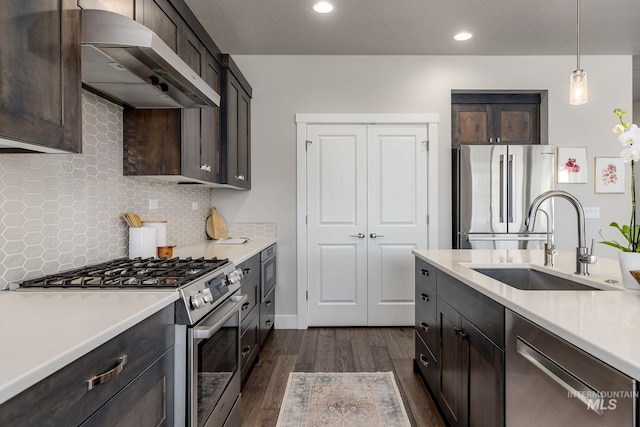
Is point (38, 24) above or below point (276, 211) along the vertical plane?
above

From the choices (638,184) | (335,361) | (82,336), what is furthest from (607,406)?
(638,184)

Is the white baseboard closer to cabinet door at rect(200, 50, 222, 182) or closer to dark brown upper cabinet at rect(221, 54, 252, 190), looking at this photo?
dark brown upper cabinet at rect(221, 54, 252, 190)

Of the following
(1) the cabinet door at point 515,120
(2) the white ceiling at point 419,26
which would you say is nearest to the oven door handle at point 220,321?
(2) the white ceiling at point 419,26

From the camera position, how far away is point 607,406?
850 millimetres

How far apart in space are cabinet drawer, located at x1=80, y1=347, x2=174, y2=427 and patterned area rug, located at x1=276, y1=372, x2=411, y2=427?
1008 millimetres

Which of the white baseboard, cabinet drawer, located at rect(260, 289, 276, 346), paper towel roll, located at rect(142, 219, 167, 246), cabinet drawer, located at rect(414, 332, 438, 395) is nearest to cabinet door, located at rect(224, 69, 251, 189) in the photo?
paper towel roll, located at rect(142, 219, 167, 246)

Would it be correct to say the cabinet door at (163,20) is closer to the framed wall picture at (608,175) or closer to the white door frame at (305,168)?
the white door frame at (305,168)

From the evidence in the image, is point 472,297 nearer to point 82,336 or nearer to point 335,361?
point 82,336

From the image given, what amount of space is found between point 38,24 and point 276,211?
9.34ft

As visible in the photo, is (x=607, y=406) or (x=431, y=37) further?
(x=431, y=37)

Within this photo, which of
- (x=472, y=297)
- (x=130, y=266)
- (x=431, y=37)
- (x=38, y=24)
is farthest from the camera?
(x=431, y=37)

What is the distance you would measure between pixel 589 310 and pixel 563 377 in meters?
0.24

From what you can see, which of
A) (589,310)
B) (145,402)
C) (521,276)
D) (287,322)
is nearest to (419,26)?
(521,276)

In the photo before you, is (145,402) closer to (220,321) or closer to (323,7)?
(220,321)
